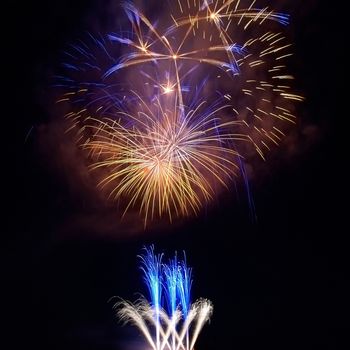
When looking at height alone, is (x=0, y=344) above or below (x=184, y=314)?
above

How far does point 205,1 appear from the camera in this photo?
346 inches

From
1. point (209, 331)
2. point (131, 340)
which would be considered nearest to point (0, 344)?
point (131, 340)

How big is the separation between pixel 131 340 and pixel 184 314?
11.9m

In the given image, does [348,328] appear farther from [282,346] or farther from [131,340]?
[131,340]

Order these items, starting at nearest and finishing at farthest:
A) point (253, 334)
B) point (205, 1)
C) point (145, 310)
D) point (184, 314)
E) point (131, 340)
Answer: point (205, 1) → point (184, 314) → point (145, 310) → point (131, 340) → point (253, 334)

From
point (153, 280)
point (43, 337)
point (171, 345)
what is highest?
point (43, 337)

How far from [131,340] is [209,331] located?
27.4ft

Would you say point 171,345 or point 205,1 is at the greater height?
point 205,1

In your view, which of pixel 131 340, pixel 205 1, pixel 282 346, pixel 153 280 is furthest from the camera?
pixel 282 346

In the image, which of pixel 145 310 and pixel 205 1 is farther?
pixel 145 310

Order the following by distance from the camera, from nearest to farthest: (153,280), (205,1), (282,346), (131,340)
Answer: (205,1), (153,280), (131,340), (282,346)

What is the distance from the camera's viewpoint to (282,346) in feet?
96.7

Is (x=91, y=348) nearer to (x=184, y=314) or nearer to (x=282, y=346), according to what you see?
(x=184, y=314)

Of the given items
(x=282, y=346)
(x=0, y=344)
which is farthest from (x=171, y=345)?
(x=282, y=346)
